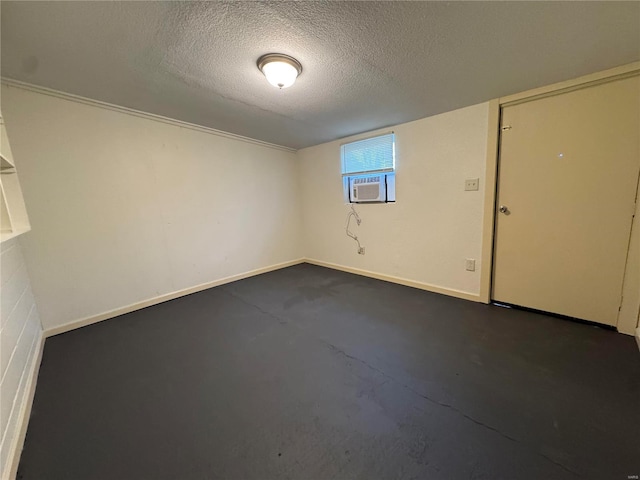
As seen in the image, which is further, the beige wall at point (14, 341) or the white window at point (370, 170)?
the white window at point (370, 170)

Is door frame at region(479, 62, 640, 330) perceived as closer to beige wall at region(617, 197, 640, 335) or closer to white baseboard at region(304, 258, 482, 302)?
white baseboard at region(304, 258, 482, 302)

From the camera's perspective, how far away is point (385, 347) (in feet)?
6.22

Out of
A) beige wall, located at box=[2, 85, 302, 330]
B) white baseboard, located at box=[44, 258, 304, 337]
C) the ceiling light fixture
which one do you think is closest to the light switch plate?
the ceiling light fixture

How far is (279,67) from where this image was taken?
5.32 ft

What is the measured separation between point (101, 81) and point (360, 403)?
300cm

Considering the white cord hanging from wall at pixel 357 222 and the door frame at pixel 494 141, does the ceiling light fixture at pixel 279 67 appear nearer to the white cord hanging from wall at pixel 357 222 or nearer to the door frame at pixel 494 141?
the door frame at pixel 494 141

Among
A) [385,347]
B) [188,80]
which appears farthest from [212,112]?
[385,347]

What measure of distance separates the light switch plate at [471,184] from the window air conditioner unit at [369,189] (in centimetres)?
98

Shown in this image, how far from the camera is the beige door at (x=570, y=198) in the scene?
73.0 inches

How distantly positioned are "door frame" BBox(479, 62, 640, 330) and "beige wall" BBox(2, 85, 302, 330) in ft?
9.95

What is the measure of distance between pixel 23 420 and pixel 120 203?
6.26ft

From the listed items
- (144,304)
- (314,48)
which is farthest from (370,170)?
(144,304)

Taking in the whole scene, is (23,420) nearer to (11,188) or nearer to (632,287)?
(11,188)

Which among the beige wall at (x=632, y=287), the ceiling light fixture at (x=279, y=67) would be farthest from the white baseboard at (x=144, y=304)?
the beige wall at (x=632, y=287)
